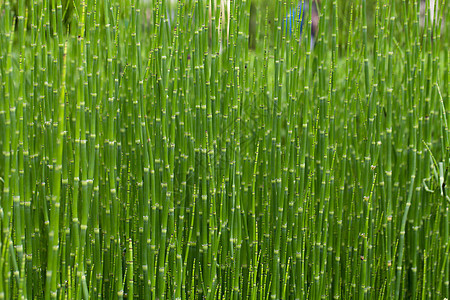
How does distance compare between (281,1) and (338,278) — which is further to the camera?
(338,278)

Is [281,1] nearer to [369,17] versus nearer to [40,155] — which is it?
[40,155]

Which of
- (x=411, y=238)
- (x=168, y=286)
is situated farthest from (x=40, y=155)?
(x=411, y=238)

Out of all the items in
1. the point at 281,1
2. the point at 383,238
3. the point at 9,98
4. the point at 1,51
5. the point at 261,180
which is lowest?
the point at 383,238

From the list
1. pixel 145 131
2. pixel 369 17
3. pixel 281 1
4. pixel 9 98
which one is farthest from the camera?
pixel 369 17

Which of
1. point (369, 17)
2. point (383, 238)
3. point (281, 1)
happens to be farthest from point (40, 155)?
point (369, 17)

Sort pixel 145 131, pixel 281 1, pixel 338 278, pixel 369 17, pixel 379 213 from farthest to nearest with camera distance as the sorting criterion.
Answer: pixel 369 17, pixel 379 213, pixel 338 278, pixel 281 1, pixel 145 131

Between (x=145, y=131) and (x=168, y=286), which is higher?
(x=145, y=131)
